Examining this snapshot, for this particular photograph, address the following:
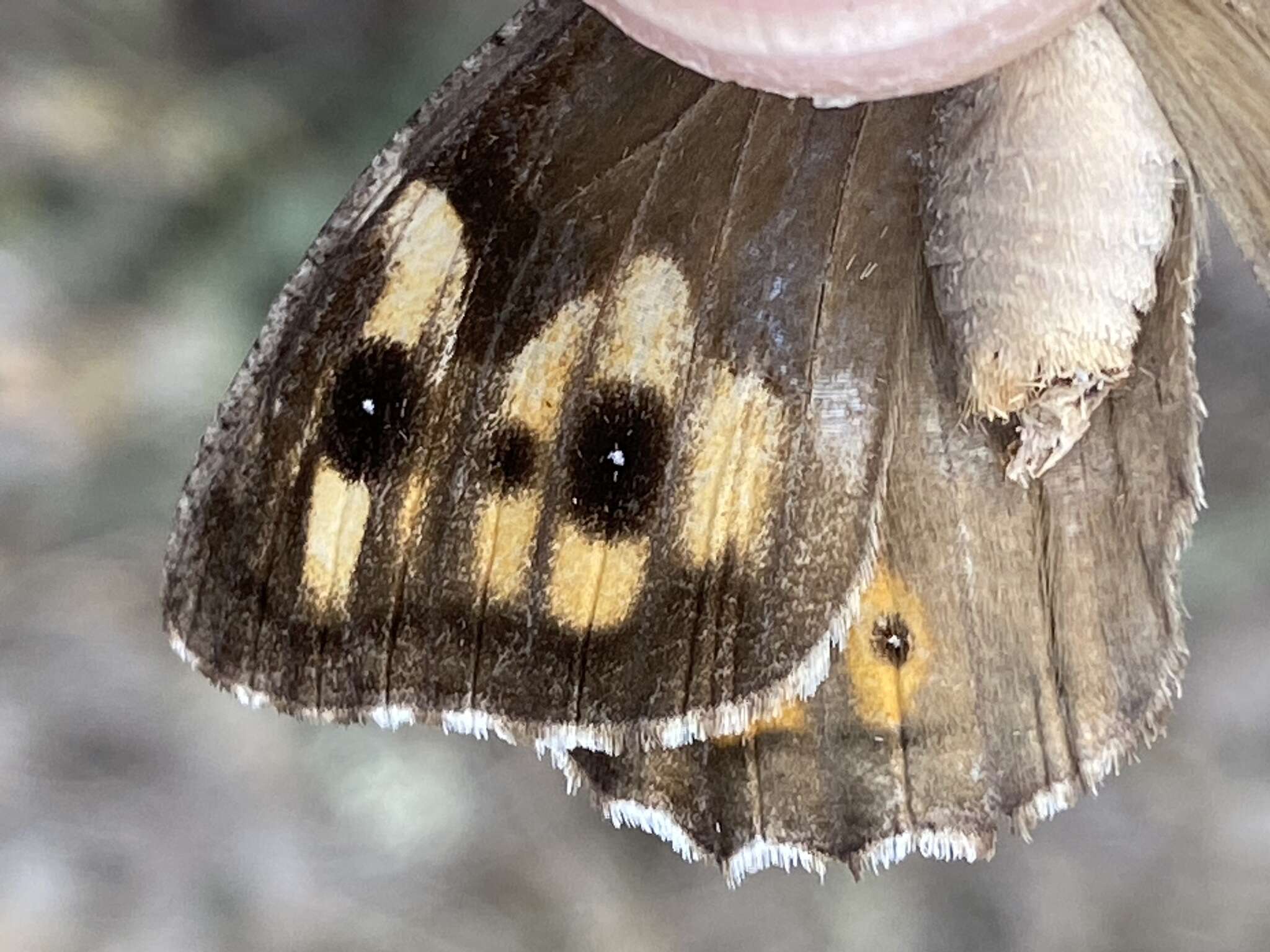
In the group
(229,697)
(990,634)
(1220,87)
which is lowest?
(229,697)

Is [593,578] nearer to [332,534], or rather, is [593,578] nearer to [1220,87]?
[332,534]

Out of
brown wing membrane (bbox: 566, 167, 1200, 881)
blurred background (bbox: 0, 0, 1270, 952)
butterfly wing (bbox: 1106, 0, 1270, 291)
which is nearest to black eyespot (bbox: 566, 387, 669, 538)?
brown wing membrane (bbox: 566, 167, 1200, 881)

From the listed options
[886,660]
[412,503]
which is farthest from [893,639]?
[412,503]

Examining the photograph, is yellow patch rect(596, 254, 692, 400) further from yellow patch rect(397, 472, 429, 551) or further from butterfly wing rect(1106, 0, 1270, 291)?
butterfly wing rect(1106, 0, 1270, 291)

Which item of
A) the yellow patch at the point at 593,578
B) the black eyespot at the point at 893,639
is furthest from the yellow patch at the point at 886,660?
the yellow patch at the point at 593,578

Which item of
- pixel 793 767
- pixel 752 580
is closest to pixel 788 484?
pixel 752 580

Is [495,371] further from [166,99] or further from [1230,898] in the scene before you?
[1230,898]

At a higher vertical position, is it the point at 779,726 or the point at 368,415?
the point at 368,415

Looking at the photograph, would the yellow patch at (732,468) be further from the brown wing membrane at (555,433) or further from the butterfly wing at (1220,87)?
the butterfly wing at (1220,87)
